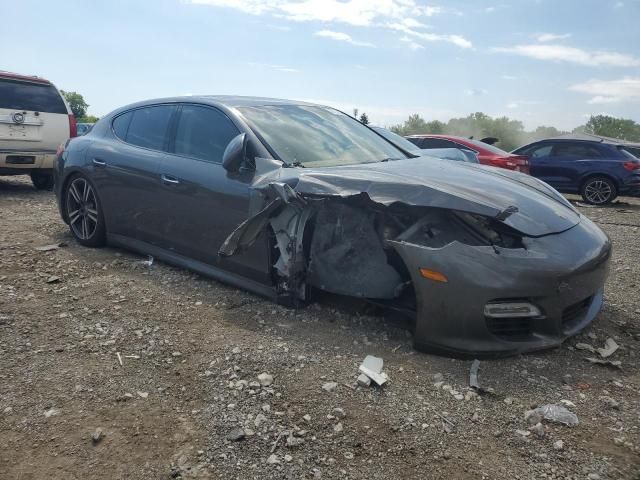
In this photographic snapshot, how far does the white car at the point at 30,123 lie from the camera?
8.19 m

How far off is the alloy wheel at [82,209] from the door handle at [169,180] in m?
1.13

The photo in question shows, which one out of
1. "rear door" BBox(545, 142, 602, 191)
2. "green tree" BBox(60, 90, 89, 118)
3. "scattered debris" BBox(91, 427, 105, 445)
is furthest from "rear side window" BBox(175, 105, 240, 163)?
"green tree" BBox(60, 90, 89, 118)

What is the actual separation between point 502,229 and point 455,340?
683 mm

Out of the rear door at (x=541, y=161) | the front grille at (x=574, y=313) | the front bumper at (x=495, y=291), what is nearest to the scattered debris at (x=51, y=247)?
the front bumper at (x=495, y=291)

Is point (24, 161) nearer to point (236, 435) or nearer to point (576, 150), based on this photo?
point (236, 435)

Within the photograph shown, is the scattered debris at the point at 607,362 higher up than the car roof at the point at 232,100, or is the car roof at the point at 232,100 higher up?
the car roof at the point at 232,100

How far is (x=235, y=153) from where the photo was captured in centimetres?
368

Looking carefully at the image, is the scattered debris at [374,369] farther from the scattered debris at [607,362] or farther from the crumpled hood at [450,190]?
the scattered debris at [607,362]

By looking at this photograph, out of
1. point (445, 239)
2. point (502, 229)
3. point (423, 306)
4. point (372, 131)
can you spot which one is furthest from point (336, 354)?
point (372, 131)

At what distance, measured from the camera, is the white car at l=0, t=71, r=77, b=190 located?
26.9 ft

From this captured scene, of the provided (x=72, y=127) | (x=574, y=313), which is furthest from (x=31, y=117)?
(x=574, y=313)

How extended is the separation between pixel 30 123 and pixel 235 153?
6266 millimetres

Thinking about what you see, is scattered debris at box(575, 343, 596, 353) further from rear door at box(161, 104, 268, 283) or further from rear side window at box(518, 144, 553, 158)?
rear side window at box(518, 144, 553, 158)

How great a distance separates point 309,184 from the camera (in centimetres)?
342
